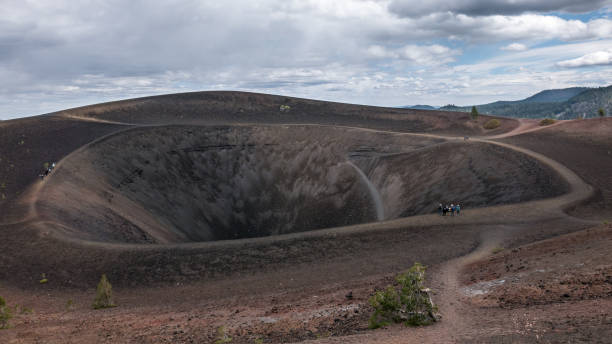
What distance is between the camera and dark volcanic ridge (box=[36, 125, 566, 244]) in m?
37.1

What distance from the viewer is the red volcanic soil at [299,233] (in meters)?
14.7

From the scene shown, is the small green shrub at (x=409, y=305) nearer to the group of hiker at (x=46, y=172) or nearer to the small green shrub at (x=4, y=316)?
the small green shrub at (x=4, y=316)

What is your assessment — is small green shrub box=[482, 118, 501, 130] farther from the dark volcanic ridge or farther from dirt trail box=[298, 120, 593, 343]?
dirt trail box=[298, 120, 593, 343]

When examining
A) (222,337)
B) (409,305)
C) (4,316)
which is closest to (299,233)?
(222,337)

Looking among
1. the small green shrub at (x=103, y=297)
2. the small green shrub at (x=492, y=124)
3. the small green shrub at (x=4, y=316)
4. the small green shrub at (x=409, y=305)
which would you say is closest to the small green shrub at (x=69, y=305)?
the small green shrub at (x=103, y=297)

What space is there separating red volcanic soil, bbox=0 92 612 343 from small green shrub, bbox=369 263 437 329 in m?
0.52

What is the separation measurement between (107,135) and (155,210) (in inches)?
892

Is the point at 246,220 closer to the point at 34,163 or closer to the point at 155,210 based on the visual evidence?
the point at 155,210

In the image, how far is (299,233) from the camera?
99.6 ft

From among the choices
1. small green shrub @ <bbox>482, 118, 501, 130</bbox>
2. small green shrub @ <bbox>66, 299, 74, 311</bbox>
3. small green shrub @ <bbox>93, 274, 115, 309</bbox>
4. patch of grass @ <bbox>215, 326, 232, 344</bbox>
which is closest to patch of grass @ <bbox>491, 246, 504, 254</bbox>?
patch of grass @ <bbox>215, 326, 232, 344</bbox>

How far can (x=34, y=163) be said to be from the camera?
50406 millimetres

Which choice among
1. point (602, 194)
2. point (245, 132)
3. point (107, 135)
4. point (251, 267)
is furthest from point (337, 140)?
point (251, 267)

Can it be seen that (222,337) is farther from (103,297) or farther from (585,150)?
(585,150)

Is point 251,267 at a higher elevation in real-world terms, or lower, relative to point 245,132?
lower
